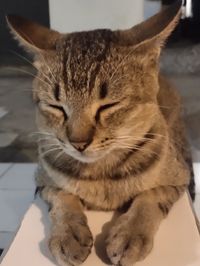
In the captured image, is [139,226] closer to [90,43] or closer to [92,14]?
[90,43]

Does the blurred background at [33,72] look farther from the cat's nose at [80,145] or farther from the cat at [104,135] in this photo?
the cat's nose at [80,145]

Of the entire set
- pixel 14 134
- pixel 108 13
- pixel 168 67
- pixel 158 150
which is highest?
pixel 108 13

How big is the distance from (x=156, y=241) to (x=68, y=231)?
0.19 meters

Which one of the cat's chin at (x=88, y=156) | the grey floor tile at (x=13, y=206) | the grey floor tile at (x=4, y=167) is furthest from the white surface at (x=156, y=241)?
the grey floor tile at (x=4, y=167)

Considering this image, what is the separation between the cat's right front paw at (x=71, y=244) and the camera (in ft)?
3.03

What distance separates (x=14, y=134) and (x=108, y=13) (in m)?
0.74

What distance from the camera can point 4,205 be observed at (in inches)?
61.3

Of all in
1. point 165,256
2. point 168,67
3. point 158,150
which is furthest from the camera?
point 168,67

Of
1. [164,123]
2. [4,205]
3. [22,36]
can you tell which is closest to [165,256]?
[164,123]

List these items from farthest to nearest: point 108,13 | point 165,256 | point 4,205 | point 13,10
Result: point 13,10 → point 108,13 → point 4,205 → point 165,256

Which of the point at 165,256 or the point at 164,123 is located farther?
the point at 164,123

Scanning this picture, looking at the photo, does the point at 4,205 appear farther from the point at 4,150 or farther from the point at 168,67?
the point at 168,67

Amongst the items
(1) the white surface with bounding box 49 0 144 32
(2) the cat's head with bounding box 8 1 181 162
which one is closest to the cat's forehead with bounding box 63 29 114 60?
(2) the cat's head with bounding box 8 1 181 162

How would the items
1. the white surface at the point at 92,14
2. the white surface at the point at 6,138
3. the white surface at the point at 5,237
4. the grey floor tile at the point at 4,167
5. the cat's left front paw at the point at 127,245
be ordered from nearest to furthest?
the cat's left front paw at the point at 127,245, the white surface at the point at 5,237, the grey floor tile at the point at 4,167, the white surface at the point at 92,14, the white surface at the point at 6,138
